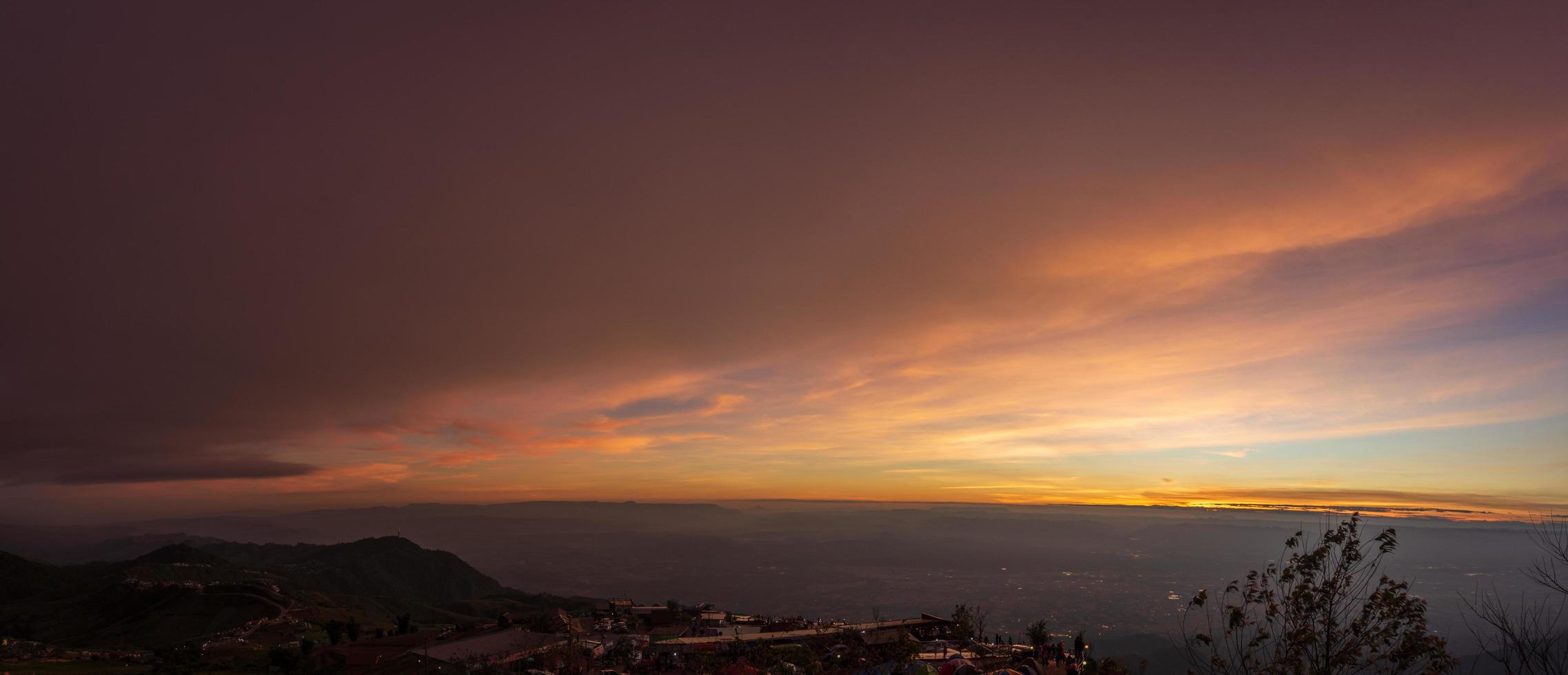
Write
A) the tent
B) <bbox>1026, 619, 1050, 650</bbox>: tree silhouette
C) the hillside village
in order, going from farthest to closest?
<bbox>1026, 619, 1050, 650</bbox>: tree silhouette, the hillside village, the tent

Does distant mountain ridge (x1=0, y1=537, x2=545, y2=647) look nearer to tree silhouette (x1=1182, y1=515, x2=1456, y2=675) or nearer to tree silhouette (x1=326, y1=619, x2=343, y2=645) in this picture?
tree silhouette (x1=326, y1=619, x2=343, y2=645)

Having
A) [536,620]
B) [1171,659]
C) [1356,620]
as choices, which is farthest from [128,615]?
[1171,659]

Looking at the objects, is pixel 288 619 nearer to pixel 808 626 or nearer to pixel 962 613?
pixel 808 626

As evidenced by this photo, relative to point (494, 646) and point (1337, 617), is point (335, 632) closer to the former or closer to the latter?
point (494, 646)

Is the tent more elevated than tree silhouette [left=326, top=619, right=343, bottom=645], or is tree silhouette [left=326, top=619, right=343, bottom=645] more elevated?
the tent

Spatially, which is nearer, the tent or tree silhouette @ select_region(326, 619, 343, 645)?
the tent

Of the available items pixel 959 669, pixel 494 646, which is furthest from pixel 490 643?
pixel 959 669

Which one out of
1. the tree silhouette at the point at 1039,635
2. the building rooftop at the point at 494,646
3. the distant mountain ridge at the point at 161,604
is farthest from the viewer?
the distant mountain ridge at the point at 161,604

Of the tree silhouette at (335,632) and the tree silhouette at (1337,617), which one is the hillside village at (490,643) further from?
the tree silhouette at (1337,617)

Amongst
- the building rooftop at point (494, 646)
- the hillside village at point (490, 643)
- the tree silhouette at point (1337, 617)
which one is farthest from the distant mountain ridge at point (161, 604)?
the tree silhouette at point (1337, 617)

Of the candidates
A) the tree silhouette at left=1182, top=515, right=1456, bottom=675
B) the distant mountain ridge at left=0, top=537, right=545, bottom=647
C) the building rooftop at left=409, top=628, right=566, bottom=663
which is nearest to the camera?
the tree silhouette at left=1182, top=515, right=1456, bottom=675

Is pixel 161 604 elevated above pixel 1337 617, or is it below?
below

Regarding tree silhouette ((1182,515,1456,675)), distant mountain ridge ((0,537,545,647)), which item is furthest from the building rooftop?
tree silhouette ((1182,515,1456,675))
